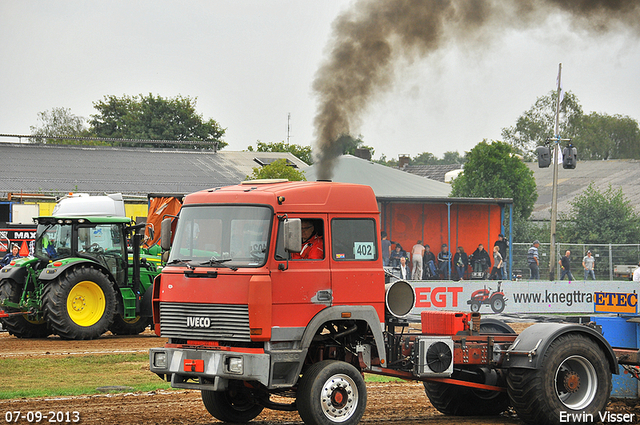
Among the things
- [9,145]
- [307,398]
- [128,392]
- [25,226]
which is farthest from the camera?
[9,145]

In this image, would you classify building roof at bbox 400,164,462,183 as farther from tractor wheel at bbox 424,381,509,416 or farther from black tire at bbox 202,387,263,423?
black tire at bbox 202,387,263,423

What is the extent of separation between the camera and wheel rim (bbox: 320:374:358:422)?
8.12 metres

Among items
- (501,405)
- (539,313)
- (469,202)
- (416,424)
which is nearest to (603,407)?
(501,405)

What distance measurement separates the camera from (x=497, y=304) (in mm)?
21484

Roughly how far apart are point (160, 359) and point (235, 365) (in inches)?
40.7

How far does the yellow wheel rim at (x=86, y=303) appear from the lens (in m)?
16.2

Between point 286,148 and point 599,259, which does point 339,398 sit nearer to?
point 599,259

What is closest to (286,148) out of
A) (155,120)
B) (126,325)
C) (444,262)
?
(155,120)

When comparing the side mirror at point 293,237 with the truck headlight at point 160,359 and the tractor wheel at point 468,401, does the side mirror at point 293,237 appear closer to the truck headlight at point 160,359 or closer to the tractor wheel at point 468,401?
the truck headlight at point 160,359

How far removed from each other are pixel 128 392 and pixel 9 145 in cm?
3822

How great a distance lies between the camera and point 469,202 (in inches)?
1328

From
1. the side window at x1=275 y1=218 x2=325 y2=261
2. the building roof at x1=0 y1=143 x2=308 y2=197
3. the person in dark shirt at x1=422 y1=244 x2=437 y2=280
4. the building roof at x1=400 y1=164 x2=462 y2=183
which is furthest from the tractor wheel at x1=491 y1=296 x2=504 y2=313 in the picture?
the building roof at x1=400 y1=164 x2=462 y2=183

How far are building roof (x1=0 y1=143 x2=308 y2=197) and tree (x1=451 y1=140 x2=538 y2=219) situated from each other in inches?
525

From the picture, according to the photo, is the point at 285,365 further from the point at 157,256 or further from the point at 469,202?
the point at 469,202
